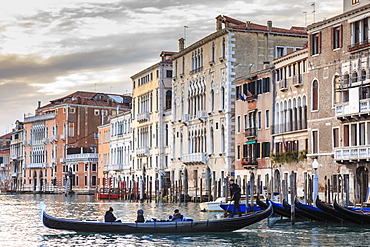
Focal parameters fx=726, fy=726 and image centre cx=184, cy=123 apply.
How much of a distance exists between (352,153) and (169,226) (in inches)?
368

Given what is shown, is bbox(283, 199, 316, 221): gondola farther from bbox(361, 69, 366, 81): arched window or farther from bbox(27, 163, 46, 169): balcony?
bbox(27, 163, 46, 169): balcony

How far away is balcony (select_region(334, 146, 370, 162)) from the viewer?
24.4 metres

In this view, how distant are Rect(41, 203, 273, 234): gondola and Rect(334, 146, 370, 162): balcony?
7.05m

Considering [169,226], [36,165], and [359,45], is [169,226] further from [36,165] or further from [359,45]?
[36,165]

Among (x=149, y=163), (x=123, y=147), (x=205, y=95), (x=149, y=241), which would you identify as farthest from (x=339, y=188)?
(x=123, y=147)

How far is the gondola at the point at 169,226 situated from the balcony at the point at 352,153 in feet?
23.1

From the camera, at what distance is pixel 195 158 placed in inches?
1585

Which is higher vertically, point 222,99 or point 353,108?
point 222,99

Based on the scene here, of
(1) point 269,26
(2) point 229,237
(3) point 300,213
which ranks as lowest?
(2) point 229,237

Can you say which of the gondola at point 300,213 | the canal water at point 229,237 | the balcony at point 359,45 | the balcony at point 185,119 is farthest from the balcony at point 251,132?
the canal water at point 229,237

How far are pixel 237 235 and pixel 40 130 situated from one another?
55644 mm

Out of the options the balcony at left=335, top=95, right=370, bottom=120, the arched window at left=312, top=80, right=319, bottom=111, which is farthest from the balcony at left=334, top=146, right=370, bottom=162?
the arched window at left=312, top=80, right=319, bottom=111

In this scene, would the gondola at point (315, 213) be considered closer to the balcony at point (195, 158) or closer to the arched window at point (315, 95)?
the arched window at point (315, 95)

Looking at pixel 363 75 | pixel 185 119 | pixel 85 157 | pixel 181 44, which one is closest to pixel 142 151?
pixel 181 44
